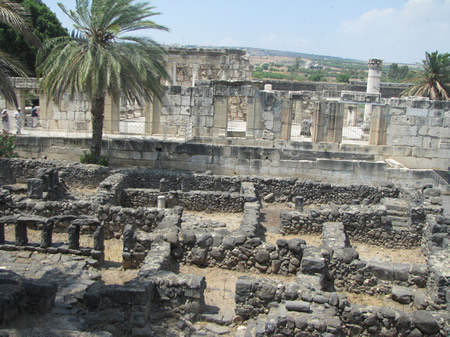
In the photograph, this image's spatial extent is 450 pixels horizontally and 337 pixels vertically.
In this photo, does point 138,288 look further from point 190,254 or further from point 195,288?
point 190,254

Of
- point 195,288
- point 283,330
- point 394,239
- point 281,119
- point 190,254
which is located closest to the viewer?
point 283,330

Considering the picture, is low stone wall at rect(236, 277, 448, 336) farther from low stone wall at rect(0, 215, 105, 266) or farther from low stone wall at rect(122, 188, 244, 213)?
low stone wall at rect(122, 188, 244, 213)

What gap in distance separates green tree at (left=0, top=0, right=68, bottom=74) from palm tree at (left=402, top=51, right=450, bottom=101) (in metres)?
24.3

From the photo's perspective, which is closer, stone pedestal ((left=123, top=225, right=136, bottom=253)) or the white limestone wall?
stone pedestal ((left=123, top=225, right=136, bottom=253))

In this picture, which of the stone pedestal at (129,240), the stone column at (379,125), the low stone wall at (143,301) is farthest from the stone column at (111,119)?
the low stone wall at (143,301)

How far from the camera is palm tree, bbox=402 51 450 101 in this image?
101 feet

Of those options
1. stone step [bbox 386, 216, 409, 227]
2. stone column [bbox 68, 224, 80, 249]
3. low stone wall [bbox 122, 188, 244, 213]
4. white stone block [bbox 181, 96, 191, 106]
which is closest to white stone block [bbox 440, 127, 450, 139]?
stone step [bbox 386, 216, 409, 227]

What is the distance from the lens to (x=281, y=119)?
70.7 ft

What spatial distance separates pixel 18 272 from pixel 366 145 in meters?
14.9

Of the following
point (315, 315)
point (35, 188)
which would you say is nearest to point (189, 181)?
point (35, 188)

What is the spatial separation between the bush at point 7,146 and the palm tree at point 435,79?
908 inches

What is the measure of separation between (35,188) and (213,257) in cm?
619

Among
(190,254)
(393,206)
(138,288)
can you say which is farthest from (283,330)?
(393,206)

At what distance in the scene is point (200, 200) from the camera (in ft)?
49.5
